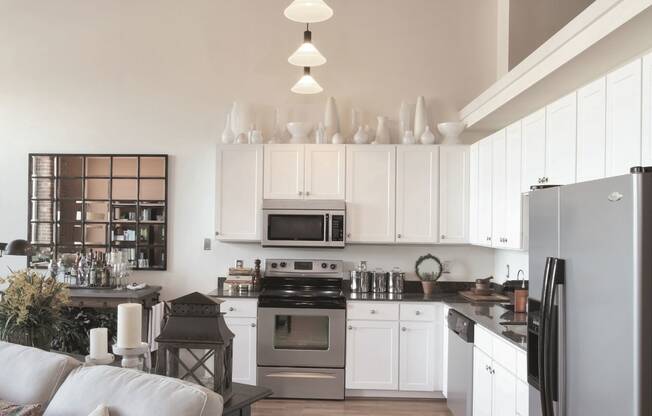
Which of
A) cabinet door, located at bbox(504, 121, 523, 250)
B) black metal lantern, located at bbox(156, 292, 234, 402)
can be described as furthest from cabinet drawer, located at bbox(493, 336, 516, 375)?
black metal lantern, located at bbox(156, 292, 234, 402)

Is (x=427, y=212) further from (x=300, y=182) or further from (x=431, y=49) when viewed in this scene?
(x=431, y=49)

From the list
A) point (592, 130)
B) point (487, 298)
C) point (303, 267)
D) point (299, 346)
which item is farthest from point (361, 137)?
point (592, 130)

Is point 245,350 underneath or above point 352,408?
above

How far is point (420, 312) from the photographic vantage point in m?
4.61

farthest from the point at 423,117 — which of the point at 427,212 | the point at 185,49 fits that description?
the point at 185,49

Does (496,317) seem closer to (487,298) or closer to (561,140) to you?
(487,298)

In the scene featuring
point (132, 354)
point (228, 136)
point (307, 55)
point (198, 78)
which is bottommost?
point (132, 354)

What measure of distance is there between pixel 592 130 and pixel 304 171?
261 centimetres

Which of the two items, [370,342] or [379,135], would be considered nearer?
[370,342]

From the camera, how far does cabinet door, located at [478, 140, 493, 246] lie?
174 inches

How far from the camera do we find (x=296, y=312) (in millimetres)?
4617

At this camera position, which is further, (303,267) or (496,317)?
(303,267)

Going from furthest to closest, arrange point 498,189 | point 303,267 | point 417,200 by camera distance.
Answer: point 303,267 < point 417,200 < point 498,189

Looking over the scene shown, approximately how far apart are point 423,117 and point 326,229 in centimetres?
135
